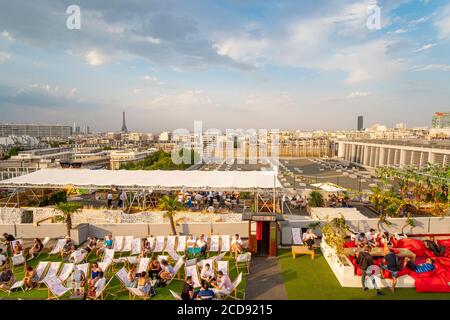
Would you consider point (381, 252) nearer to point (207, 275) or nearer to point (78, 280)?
point (207, 275)

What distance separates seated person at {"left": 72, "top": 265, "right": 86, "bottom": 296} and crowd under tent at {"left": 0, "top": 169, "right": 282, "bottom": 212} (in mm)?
6607

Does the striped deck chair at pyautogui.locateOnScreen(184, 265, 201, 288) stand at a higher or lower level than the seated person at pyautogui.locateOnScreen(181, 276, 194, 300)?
lower

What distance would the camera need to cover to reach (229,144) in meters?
117

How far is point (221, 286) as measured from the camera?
6578mm

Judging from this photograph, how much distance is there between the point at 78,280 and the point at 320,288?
6008mm

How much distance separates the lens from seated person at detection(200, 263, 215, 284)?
272 inches

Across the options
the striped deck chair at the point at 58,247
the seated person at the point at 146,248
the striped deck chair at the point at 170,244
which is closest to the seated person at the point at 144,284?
the seated person at the point at 146,248

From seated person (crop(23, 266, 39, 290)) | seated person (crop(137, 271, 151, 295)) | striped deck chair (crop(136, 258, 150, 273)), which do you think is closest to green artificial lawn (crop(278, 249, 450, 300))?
seated person (crop(137, 271, 151, 295))

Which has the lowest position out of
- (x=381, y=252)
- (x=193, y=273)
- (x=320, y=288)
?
(x=320, y=288)

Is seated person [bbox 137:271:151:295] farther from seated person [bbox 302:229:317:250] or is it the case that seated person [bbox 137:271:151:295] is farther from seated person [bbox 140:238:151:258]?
seated person [bbox 302:229:317:250]

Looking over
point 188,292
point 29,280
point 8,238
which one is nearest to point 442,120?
point 188,292

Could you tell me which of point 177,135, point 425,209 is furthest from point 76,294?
point 177,135
